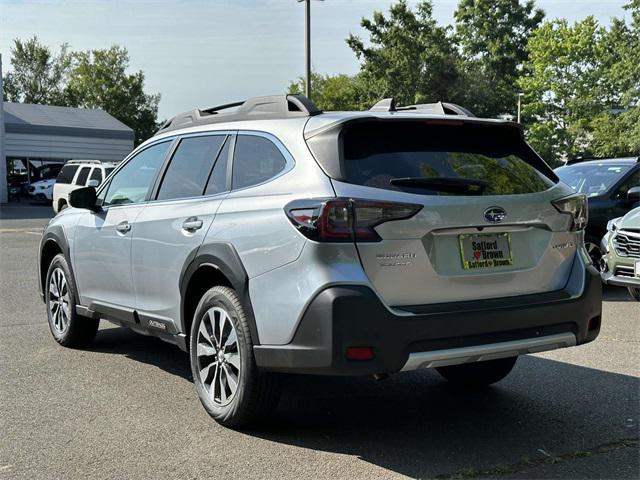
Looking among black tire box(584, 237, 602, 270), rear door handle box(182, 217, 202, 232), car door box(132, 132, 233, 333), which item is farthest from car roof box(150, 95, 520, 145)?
black tire box(584, 237, 602, 270)

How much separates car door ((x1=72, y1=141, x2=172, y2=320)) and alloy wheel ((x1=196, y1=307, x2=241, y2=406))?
1.08 m

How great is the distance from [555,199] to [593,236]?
613 centimetres

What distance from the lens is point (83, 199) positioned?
6.01 m

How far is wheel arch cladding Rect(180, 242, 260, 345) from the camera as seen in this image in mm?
4168

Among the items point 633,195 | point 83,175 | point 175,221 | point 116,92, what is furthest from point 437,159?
point 116,92

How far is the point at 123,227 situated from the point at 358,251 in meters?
2.42

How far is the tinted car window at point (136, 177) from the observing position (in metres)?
5.60

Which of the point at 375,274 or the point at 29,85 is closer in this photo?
the point at 375,274

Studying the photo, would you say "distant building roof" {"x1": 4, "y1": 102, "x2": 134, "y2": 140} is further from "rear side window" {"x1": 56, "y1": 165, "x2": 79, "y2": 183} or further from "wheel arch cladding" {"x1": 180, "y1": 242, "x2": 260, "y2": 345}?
"wheel arch cladding" {"x1": 180, "y1": 242, "x2": 260, "y2": 345}

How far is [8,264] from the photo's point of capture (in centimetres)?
1292

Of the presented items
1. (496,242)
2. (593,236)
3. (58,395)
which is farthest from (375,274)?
(593,236)

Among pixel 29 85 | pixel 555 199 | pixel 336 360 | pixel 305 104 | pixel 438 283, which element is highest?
pixel 29 85

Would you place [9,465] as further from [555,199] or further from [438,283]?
[555,199]

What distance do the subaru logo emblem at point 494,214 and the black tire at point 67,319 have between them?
3.67 meters
